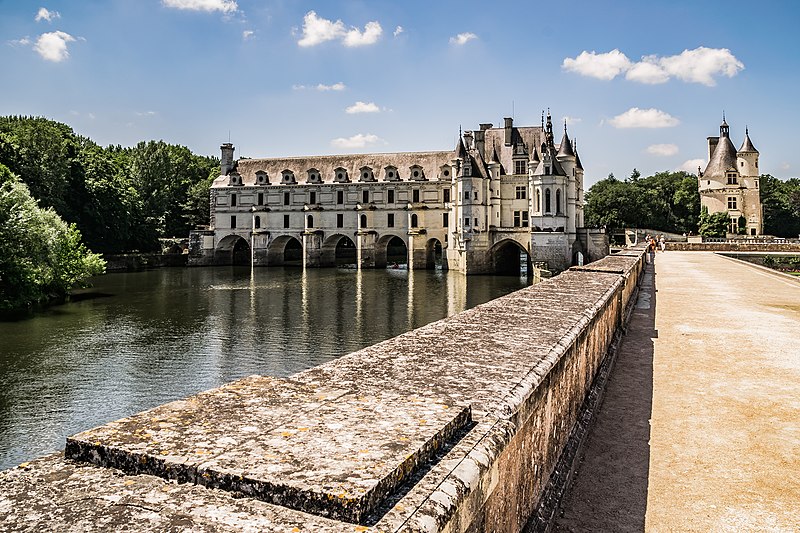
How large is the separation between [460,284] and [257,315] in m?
19.2

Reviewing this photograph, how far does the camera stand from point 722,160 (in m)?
71.9

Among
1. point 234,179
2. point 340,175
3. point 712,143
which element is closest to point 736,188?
point 712,143

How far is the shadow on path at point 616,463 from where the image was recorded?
466 cm

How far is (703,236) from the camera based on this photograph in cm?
6881

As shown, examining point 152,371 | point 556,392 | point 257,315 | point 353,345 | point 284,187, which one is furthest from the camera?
point 284,187

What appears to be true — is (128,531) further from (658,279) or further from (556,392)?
(658,279)

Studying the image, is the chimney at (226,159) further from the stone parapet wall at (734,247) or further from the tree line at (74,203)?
the stone parapet wall at (734,247)

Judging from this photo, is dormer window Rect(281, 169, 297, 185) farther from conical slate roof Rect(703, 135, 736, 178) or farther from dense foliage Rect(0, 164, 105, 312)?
conical slate roof Rect(703, 135, 736, 178)

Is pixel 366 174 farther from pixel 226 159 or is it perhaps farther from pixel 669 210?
pixel 669 210

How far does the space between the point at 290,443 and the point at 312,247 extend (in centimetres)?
6141

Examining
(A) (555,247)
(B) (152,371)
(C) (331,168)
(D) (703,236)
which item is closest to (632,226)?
(D) (703,236)

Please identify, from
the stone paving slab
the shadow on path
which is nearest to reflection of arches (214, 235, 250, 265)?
the shadow on path

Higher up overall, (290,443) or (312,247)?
(312,247)

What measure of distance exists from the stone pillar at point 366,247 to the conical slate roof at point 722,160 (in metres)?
41.6
